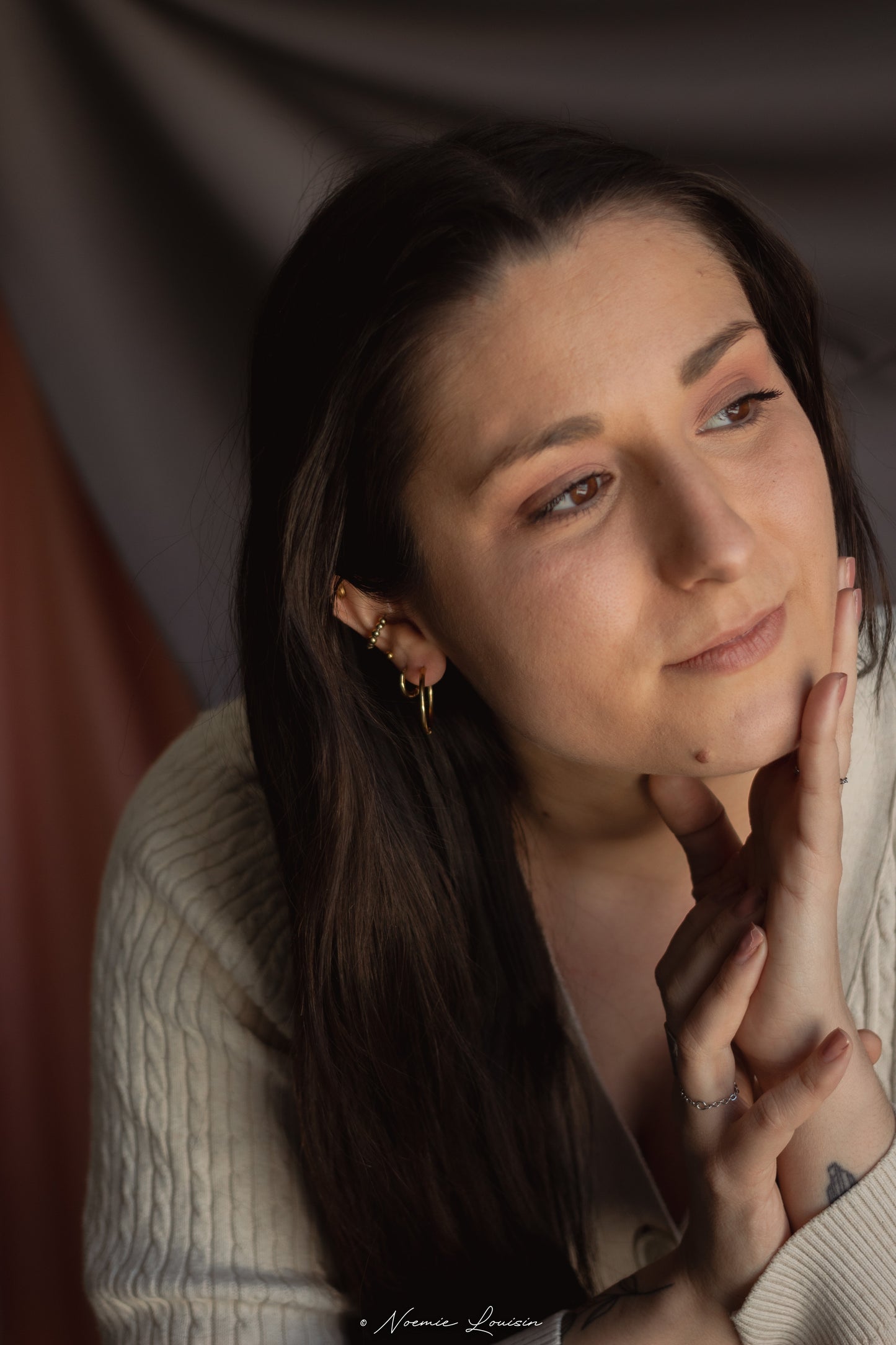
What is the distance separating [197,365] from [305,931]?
1046 millimetres

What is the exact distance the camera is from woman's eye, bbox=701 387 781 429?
1.19m

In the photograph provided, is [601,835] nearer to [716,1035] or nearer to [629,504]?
[716,1035]

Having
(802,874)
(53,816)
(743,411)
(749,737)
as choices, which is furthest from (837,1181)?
(53,816)

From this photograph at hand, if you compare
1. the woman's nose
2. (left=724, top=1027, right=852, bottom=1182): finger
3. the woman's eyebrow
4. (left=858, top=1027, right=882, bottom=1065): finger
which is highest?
the woman's eyebrow

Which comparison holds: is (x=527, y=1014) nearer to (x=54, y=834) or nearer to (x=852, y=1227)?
(x=852, y=1227)

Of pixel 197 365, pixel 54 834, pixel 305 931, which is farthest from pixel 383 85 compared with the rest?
pixel 54 834

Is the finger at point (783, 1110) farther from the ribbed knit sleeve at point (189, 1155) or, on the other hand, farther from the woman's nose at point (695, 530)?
the ribbed knit sleeve at point (189, 1155)

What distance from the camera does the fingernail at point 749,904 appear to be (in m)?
1.24

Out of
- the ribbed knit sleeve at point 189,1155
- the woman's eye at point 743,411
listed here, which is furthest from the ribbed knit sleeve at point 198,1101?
the woman's eye at point 743,411

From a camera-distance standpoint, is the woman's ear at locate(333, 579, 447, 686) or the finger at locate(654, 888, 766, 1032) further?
the woman's ear at locate(333, 579, 447, 686)

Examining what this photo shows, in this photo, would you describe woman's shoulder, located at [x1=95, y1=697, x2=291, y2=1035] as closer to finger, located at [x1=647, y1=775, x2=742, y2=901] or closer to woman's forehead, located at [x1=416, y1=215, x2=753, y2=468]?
finger, located at [x1=647, y1=775, x2=742, y2=901]

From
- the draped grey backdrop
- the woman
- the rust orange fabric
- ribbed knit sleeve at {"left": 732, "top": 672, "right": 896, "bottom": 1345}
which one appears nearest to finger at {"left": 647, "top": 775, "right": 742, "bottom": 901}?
the woman

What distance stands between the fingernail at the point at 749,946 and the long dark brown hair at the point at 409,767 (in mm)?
376

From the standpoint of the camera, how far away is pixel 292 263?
4.35 feet
